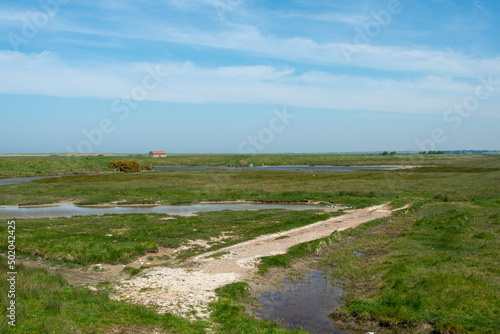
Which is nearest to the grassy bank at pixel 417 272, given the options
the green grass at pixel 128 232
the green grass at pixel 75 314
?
the green grass at pixel 75 314

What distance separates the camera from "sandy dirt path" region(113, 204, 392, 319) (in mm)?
13141

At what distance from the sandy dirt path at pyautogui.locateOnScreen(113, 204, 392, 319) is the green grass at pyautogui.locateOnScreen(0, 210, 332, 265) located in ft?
6.69

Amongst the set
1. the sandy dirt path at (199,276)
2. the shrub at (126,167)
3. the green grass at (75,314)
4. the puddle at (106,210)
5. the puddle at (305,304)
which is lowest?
the puddle at (106,210)

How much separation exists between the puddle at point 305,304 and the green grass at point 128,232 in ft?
24.7

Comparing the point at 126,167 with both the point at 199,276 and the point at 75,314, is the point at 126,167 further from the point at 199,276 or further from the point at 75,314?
the point at 75,314

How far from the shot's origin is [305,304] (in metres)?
13.7

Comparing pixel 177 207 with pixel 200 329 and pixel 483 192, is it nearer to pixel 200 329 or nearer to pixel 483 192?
pixel 200 329

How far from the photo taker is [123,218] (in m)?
31.0

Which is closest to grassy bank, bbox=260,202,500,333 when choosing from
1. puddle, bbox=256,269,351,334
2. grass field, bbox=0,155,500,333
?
grass field, bbox=0,155,500,333

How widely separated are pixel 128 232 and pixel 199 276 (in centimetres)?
1068

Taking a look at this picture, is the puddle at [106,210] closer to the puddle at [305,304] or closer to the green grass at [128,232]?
the green grass at [128,232]

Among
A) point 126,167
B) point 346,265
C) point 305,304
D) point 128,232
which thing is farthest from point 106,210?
point 126,167

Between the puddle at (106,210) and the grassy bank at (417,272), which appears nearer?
the grassy bank at (417,272)

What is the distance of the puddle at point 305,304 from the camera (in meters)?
12.0
